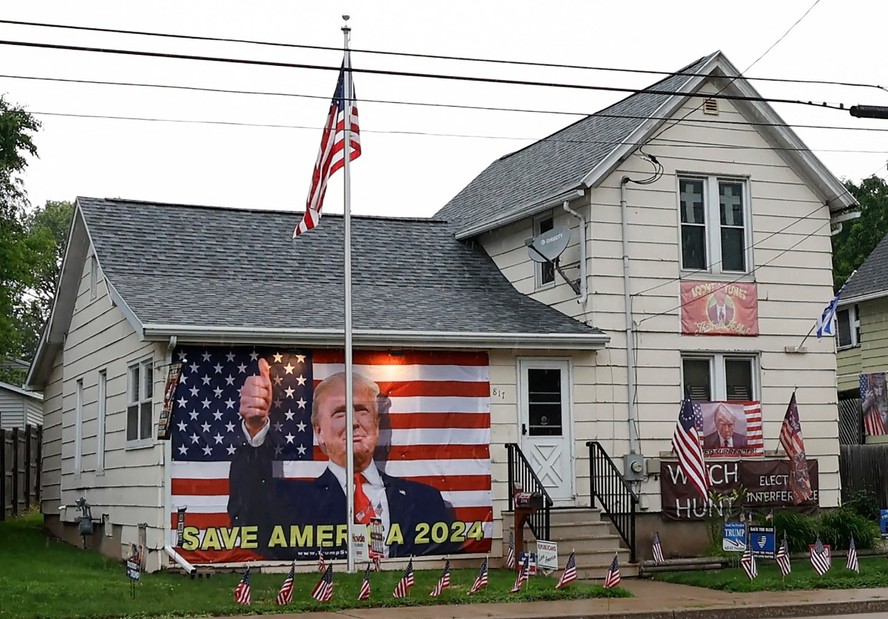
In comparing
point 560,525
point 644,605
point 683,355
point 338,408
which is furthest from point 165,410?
point 683,355

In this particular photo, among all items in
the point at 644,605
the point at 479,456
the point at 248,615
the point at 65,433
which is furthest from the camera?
the point at 65,433

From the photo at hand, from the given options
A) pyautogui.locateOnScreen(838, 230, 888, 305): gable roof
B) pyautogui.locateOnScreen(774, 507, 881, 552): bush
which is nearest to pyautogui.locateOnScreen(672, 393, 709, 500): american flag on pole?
pyautogui.locateOnScreen(774, 507, 881, 552): bush

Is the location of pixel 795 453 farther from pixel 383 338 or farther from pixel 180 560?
pixel 180 560

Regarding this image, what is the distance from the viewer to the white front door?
61.0 feet

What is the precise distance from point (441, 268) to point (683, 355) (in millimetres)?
4382

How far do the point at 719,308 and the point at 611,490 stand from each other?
3.55m

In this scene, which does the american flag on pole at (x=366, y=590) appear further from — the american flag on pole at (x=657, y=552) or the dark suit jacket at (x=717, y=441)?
the dark suit jacket at (x=717, y=441)

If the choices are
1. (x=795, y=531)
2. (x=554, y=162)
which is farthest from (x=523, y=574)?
(x=554, y=162)

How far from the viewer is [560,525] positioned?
17688 millimetres

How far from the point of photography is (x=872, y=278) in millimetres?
32406

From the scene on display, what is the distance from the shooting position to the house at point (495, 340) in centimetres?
1702

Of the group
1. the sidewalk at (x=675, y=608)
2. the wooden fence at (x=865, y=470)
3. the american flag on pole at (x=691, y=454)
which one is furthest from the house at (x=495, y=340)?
the wooden fence at (x=865, y=470)

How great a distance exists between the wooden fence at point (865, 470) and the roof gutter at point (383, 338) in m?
8.40

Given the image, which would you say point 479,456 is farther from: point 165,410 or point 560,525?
point 165,410
